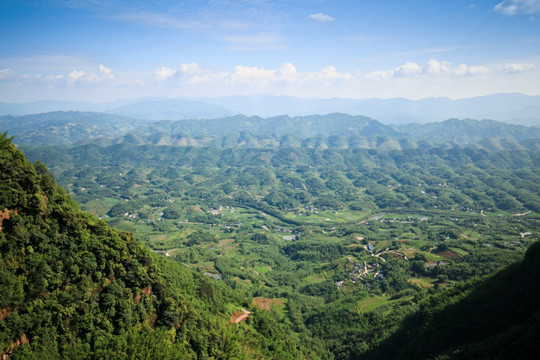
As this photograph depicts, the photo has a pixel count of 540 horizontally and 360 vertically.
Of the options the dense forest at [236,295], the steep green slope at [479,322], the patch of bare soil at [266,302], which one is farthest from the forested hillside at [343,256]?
the steep green slope at [479,322]

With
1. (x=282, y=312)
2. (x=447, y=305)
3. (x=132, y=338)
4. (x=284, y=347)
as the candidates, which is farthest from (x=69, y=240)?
(x=447, y=305)

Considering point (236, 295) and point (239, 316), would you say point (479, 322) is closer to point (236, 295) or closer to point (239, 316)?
point (239, 316)

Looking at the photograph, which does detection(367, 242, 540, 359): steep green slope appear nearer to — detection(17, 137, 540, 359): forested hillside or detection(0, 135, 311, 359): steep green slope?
detection(17, 137, 540, 359): forested hillside

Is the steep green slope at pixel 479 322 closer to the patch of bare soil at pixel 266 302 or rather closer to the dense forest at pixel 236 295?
the dense forest at pixel 236 295

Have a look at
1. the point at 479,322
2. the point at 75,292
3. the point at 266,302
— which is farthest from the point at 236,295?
the point at 479,322

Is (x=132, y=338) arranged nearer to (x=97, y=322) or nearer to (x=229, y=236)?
(x=97, y=322)

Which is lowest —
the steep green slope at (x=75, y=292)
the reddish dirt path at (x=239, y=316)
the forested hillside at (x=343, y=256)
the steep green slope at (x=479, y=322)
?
the forested hillside at (x=343, y=256)
